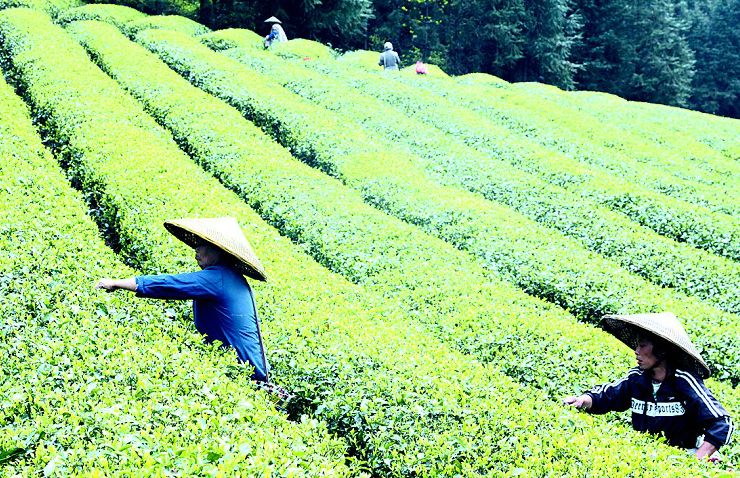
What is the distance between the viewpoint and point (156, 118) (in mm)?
A: 19500

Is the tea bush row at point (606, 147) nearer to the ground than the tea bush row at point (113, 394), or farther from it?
nearer to the ground

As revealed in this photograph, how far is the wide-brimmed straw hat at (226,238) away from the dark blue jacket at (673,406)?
3.59m

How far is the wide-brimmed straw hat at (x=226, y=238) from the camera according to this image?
639 centimetres

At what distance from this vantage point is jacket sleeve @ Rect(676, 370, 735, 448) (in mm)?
5754

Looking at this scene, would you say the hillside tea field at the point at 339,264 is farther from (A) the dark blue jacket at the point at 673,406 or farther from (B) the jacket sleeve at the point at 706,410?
(B) the jacket sleeve at the point at 706,410

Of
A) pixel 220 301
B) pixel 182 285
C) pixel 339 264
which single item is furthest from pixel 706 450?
pixel 339 264

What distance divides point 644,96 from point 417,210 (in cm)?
4499

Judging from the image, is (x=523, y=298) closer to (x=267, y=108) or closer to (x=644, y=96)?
(x=267, y=108)

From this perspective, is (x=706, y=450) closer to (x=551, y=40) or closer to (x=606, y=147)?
(x=606, y=147)

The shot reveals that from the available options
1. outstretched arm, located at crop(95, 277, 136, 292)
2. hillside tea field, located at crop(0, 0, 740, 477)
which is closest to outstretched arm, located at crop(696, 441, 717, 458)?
hillside tea field, located at crop(0, 0, 740, 477)

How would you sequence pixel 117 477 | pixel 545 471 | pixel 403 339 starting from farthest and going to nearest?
1. pixel 403 339
2. pixel 545 471
3. pixel 117 477

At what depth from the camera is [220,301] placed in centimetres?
643

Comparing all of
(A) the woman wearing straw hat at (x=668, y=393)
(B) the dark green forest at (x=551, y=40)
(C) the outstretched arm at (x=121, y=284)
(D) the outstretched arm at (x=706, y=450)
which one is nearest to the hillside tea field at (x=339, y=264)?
(D) the outstretched arm at (x=706, y=450)


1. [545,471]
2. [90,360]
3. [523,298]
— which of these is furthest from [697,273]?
[90,360]
